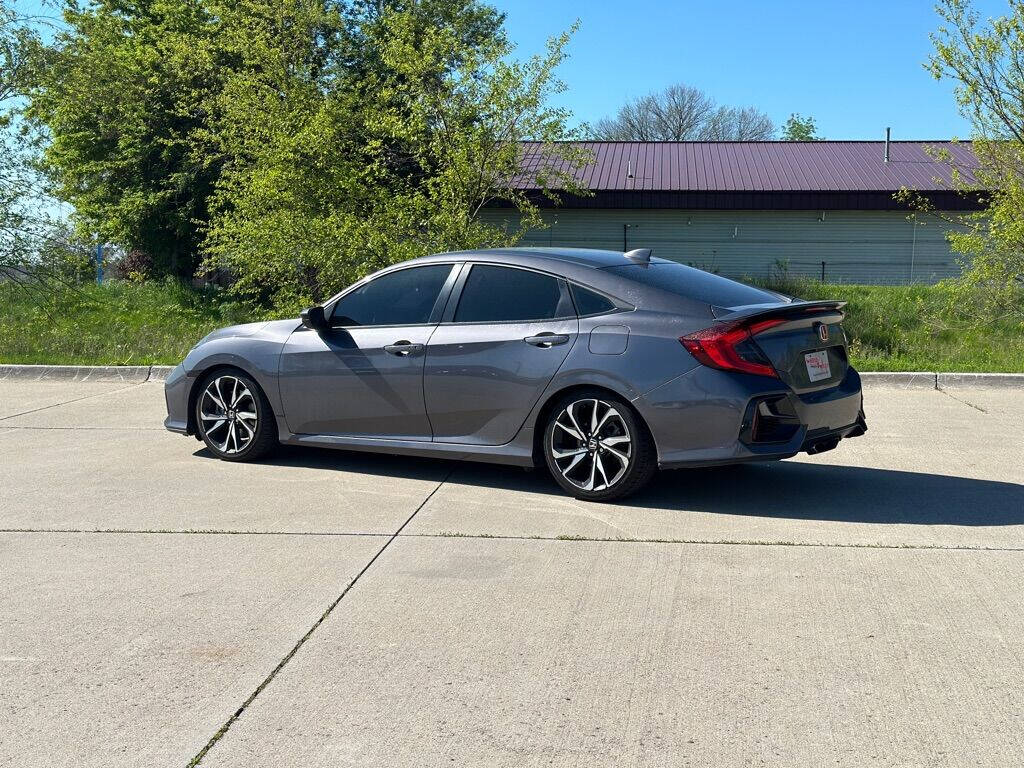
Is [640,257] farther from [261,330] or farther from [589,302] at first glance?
[261,330]

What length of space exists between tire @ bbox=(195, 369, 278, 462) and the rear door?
1526 mm

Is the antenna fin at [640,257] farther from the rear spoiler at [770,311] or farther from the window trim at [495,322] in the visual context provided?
the rear spoiler at [770,311]

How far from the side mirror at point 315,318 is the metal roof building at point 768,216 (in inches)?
1001

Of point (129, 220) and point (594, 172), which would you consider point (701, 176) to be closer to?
point (594, 172)

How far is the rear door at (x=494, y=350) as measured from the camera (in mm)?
6867

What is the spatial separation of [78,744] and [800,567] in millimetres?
3364

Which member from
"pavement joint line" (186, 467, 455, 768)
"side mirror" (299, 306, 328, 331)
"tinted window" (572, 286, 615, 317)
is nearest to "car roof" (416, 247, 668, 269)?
"tinted window" (572, 286, 615, 317)

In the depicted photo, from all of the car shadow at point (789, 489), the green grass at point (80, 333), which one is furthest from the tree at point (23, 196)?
the car shadow at point (789, 489)

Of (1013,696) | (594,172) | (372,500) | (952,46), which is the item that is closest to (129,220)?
(594,172)

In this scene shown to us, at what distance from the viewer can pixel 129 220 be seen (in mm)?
31219

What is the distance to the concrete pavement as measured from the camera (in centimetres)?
347

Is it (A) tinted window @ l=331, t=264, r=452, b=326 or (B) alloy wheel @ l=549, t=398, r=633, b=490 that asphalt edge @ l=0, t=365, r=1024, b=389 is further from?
(B) alloy wheel @ l=549, t=398, r=633, b=490

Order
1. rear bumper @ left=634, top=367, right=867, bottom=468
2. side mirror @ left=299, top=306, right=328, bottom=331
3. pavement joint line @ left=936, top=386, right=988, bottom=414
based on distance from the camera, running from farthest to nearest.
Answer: pavement joint line @ left=936, top=386, right=988, bottom=414 < side mirror @ left=299, top=306, right=328, bottom=331 < rear bumper @ left=634, top=367, right=867, bottom=468

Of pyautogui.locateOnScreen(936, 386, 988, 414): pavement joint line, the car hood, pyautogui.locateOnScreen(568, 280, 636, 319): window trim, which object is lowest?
pyautogui.locateOnScreen(936, 386, 988, 414): pavement joint line
